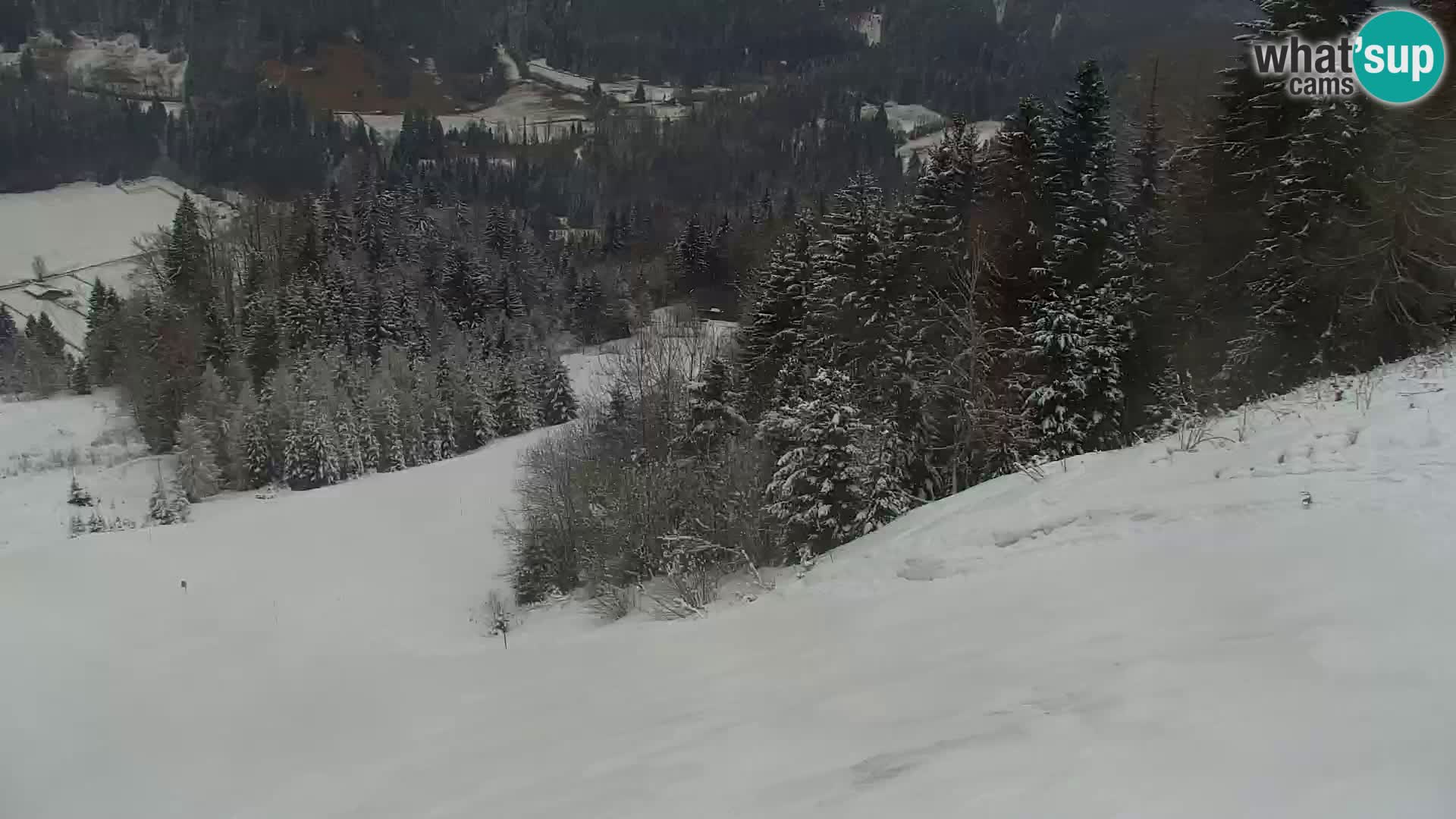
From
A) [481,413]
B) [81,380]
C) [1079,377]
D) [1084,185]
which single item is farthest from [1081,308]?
[81,380]

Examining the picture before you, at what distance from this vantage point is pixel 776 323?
92.8ft

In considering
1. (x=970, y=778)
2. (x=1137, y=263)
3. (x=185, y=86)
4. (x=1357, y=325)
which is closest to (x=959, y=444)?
A: (x=1137, y=263)

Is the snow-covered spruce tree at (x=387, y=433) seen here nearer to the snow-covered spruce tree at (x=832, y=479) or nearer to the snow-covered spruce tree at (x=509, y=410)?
the snow-covered spruce tree at (x=509, y=410)

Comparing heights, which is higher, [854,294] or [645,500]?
[854,294]

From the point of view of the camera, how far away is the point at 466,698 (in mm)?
9109

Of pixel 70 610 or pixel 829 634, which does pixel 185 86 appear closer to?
pixel 70 610

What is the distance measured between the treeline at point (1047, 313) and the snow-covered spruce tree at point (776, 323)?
0.15m

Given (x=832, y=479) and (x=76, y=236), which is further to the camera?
(x=76, y=236)

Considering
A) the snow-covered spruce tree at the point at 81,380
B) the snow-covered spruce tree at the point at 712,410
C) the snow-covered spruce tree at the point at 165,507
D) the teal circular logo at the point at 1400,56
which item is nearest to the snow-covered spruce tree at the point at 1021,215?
the teal circular logo at the point at 1400,56

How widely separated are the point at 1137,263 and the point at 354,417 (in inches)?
1851

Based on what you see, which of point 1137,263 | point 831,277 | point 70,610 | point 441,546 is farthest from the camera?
point 441,546

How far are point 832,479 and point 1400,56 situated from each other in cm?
1326

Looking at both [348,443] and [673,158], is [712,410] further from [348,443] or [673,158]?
[673,158]

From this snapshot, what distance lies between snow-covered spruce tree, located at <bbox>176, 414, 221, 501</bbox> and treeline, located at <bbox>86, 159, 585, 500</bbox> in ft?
0.32
